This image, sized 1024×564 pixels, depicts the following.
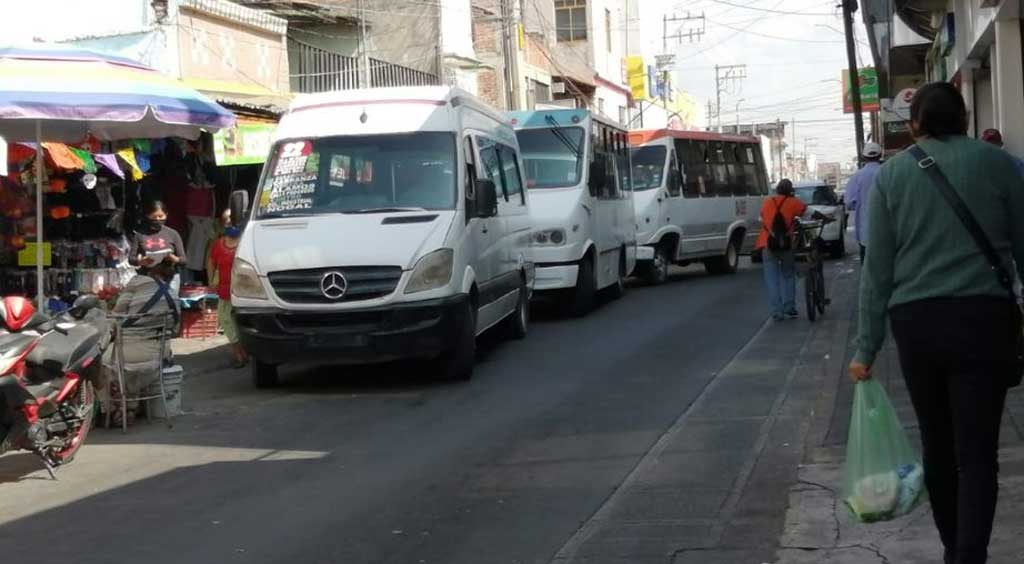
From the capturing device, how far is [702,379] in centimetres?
1160

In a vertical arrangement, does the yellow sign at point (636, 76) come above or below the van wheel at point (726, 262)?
above

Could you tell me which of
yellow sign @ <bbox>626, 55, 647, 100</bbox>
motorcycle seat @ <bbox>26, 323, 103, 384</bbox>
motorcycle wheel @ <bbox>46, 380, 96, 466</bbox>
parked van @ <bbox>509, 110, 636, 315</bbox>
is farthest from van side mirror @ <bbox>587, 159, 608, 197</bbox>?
yellow sign @ <bbox>626, 55, 647, 100</bbox>

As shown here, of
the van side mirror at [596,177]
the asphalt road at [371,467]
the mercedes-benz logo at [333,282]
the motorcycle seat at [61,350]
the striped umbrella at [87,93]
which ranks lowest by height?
the asphalt road at [371,467]

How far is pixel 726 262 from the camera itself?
2458cm

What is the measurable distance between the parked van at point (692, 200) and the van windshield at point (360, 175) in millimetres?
10408

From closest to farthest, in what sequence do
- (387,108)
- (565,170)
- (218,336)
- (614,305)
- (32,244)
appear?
1. (387,108)
2. (32,244)
3. (218,336)
4. (565,170)
5. (614,305)

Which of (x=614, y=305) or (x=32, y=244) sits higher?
(x=32, y=244)

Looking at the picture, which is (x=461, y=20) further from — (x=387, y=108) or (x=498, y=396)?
(x=498, y=396)

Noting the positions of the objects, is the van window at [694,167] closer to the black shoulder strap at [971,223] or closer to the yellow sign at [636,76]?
the black shoulder strap at [971,223]

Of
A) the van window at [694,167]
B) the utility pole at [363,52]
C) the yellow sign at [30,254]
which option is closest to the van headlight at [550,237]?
the yellow sign at [30,254]

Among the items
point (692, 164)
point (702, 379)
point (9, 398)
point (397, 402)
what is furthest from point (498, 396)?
point (692, 164)

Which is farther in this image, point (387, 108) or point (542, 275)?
point (542, 275)

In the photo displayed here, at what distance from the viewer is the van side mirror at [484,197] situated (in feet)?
40.8

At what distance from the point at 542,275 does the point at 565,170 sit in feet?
5.55
